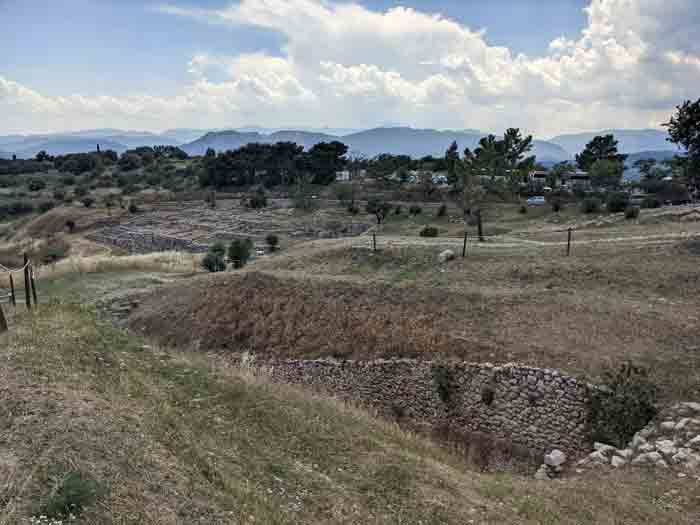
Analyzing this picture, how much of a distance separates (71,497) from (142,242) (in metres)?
51.4

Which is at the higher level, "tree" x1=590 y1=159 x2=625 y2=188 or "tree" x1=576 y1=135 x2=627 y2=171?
"tree" x1=576 y1=135 x2=627 y2=171

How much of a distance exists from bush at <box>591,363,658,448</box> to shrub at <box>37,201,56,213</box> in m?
77.0

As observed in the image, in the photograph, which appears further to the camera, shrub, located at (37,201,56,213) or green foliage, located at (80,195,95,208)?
shrub, located at (37,201,56,213)

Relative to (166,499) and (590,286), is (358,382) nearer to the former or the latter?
(590,286)

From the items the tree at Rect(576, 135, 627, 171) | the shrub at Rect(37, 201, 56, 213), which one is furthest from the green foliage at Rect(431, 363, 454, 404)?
the shrub at Rect(37, 201, 56, 213)

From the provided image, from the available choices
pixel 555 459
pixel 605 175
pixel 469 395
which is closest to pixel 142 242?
pixel 469 395

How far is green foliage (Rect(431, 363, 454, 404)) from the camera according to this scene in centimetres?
1342

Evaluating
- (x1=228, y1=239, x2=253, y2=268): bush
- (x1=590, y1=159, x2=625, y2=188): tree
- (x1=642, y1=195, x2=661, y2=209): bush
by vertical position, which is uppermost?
(x1=590, y1=159, x2=625, y2=188): tree

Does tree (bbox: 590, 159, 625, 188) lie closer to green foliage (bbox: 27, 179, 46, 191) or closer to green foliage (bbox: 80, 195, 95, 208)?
green foliage (bbox: 80, 195, 95, 208)

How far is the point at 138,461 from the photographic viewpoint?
245 inches

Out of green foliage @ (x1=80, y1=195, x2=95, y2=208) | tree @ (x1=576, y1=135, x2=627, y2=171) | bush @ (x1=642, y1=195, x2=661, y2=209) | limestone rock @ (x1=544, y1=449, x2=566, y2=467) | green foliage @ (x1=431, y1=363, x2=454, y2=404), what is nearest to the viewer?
limestone rock @ (x1=544, y1=449, x2=566, y2=467)

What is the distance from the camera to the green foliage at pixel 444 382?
13.4 m

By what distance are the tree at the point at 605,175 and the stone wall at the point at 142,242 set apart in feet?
141

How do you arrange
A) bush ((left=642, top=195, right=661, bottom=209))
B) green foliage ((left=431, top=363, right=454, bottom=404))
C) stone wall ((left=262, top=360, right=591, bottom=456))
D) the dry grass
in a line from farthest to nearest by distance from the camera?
bush ((left=642, top=195, right=661, bottom=209)), green foliage ((left=431, top=363, right=454, bottom=404)), stone wall ((left=262, top=360, right=591, bottom=456)), the dry grass
